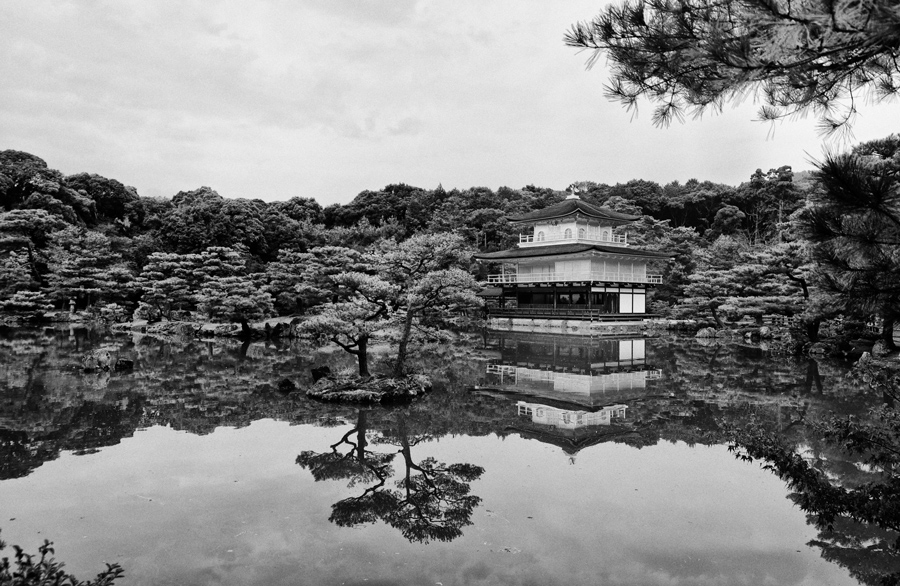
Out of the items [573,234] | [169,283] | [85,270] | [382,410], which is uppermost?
[573,234]

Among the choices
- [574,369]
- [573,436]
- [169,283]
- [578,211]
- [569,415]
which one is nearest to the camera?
[573,436]

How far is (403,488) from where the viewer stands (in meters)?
6.12

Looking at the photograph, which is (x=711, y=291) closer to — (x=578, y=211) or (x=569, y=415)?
(x=578, y=211)

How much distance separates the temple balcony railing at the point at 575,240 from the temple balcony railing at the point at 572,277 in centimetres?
231

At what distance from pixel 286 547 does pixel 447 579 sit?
1422 mm

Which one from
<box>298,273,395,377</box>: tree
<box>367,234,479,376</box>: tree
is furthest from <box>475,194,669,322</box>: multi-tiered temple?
<box>298,273,395,377</box>: tree

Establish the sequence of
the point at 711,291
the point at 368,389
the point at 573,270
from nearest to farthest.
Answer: the point at 368,389 → the point at 711,291 → the point at 573,270

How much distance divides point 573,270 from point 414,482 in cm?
2409

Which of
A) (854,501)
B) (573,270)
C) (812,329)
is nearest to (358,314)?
(854,501)

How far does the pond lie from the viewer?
4434mm

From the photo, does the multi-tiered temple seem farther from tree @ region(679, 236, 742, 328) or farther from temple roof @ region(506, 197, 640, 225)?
tree @ region(679, 236, 742, 328)

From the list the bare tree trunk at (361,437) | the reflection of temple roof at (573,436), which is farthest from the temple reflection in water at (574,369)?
the bare tree trunk at (361,437)

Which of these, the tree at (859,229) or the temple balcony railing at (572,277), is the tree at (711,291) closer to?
the temple balcony railing at (572,277)

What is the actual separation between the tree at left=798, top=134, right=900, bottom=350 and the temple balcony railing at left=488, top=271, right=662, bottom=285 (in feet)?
81.3
